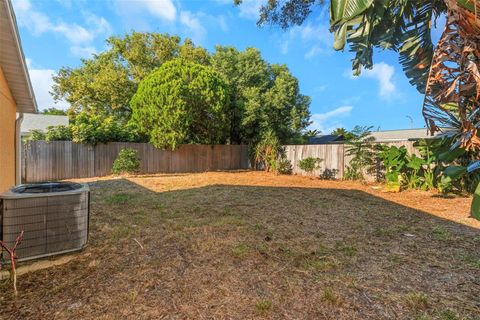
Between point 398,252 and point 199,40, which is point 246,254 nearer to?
point 398,252

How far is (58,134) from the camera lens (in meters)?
9.67

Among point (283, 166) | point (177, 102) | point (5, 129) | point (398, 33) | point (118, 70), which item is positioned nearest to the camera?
point (398, 33)

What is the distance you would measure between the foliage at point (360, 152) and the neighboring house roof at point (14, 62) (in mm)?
9109

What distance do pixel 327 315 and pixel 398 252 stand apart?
1.75 m

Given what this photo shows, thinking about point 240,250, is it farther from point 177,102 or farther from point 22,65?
point 177,102

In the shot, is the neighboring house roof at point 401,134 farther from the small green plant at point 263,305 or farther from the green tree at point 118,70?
the small green plant at point 263,305

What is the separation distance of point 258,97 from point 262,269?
11.4 meters

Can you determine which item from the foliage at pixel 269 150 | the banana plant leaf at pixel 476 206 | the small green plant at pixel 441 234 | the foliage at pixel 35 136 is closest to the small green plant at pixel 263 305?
the banana plant leaf at pixel 476 206

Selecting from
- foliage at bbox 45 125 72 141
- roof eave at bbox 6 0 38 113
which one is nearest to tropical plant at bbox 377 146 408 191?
roof eave at bbox 6 0 38 113

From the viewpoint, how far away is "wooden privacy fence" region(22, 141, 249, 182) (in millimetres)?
9258

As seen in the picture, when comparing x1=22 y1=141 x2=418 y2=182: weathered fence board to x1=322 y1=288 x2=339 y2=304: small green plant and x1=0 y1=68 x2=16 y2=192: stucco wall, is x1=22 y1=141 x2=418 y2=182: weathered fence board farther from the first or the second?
x1=322 y1=288 x2=339 y2=304: small green plant

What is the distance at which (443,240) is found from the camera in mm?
3438

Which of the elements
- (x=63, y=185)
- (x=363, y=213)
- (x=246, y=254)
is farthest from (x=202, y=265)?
(x=363, y=213)

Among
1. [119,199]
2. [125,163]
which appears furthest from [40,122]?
[119,199]
